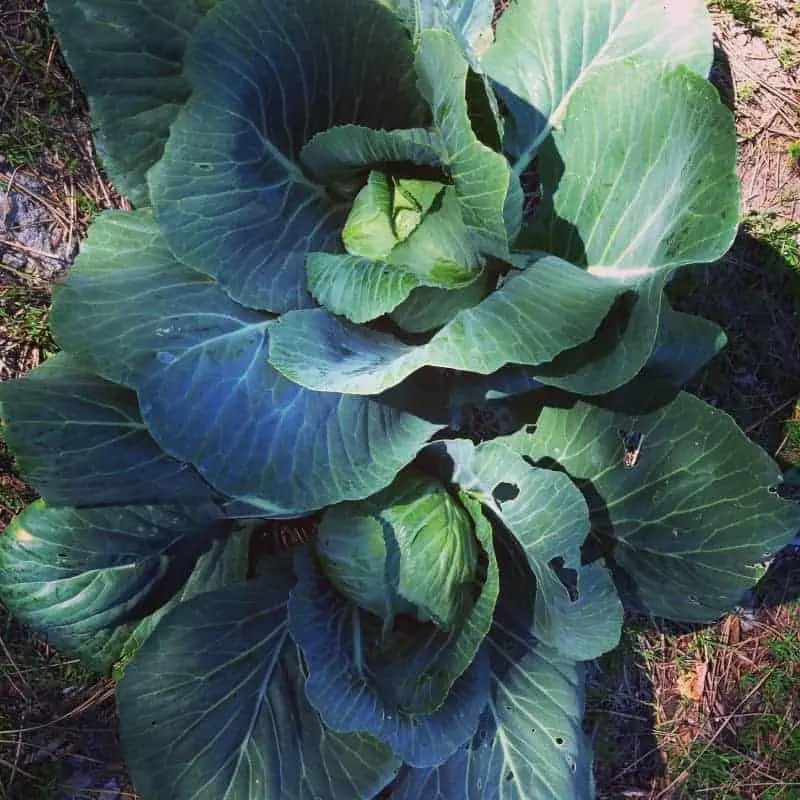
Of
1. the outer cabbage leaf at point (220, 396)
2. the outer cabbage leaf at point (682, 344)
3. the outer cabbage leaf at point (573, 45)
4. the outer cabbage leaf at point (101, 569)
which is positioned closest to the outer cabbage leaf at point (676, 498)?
the outer cabbage leaf at point (682, 344)

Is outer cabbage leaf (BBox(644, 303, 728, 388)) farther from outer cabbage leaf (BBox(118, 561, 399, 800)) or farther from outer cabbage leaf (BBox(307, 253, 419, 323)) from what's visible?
outer cabbage leaf (BBox(118, 561, 399, 800))

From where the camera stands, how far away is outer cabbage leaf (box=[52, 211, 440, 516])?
195 centimetres

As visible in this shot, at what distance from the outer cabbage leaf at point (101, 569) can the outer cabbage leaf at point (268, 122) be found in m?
0.75

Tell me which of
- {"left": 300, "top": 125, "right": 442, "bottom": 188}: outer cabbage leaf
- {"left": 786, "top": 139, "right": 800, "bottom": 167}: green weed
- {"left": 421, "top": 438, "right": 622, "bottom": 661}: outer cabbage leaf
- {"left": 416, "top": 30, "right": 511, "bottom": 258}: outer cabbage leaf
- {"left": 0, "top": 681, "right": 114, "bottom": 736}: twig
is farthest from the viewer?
{"left": 786, "top": 139, "right": 800, "bottom": 167}: green weed

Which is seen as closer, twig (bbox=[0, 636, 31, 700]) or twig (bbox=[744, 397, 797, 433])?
twig (bbox=[0, 636, 31, 700])

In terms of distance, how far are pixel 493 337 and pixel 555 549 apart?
559 millimetres

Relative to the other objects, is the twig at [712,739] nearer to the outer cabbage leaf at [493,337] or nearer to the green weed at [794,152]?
the green weed at [794,152]

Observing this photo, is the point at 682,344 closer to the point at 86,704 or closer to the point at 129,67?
the point at 129,67

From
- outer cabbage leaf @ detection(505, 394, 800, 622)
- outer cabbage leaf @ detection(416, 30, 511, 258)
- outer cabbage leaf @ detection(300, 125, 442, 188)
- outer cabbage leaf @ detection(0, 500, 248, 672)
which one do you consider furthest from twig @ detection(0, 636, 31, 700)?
outer cabbage leaf @ detection(416, 30, 511, 258)

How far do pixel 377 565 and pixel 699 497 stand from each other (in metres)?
0.86

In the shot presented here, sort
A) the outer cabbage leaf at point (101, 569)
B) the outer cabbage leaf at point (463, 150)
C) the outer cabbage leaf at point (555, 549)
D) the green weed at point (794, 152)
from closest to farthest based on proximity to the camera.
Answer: the outer cabbage leaf at point (463, 150), the outer cabbage leaf at point (555, 549), the outer cabbage leaf at point (101, 569), the green weed at point (794, 152)

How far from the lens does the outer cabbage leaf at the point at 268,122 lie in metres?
1.84

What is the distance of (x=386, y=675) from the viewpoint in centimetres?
214

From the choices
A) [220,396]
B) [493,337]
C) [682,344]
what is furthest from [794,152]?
[220,396]
